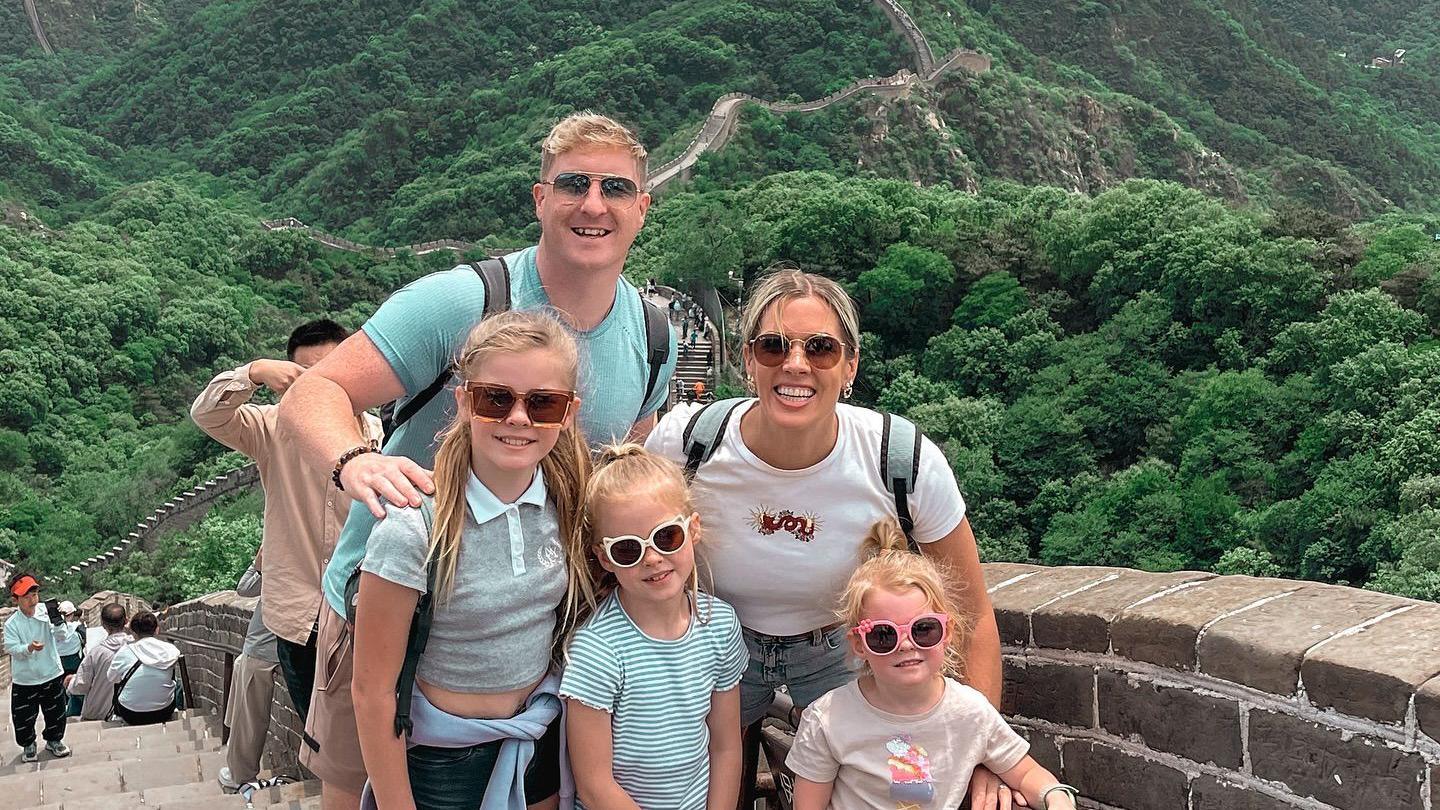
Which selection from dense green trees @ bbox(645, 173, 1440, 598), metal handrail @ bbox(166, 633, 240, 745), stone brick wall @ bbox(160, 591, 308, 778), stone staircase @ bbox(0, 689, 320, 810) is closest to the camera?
A: stone staircase @ bbox(0, 689, 320, 810)

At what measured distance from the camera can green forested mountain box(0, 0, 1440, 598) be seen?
33031 millimetres

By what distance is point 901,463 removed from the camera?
266 centimetres

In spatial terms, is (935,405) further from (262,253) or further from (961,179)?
(262,253)

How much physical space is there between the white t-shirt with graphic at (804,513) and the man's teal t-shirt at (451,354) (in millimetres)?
303

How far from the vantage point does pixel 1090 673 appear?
2.98 metres

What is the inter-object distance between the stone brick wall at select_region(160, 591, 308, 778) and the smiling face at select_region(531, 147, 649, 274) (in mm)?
2095

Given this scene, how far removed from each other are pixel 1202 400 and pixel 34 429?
39292mm

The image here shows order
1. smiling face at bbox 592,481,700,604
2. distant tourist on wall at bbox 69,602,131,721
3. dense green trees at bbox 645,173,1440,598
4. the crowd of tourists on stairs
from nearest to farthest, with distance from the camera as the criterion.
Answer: smiling face at bbox 592,481,700,604 → the crowd of tourists on stairs → distant tourist on wall at bbox 69,602,131,721 → dense green trees at bbox 645,173,1440,598

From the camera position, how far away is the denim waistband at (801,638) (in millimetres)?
2783

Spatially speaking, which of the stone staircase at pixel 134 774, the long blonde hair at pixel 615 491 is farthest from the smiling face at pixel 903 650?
the stone staircase at pixel 134 774

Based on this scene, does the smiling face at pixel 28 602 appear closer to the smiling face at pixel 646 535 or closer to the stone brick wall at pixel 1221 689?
the smiling face at pixel 646 535

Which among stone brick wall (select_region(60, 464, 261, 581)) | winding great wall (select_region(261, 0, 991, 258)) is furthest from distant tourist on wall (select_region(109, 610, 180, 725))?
winding great wall (select_region(261, 0, 991, 258))

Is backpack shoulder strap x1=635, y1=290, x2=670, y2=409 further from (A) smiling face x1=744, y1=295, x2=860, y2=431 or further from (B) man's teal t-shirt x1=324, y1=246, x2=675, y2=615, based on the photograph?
(A) smiling face x1=744, y1=295, x2=860, y2=431

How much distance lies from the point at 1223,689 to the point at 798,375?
1110mm
